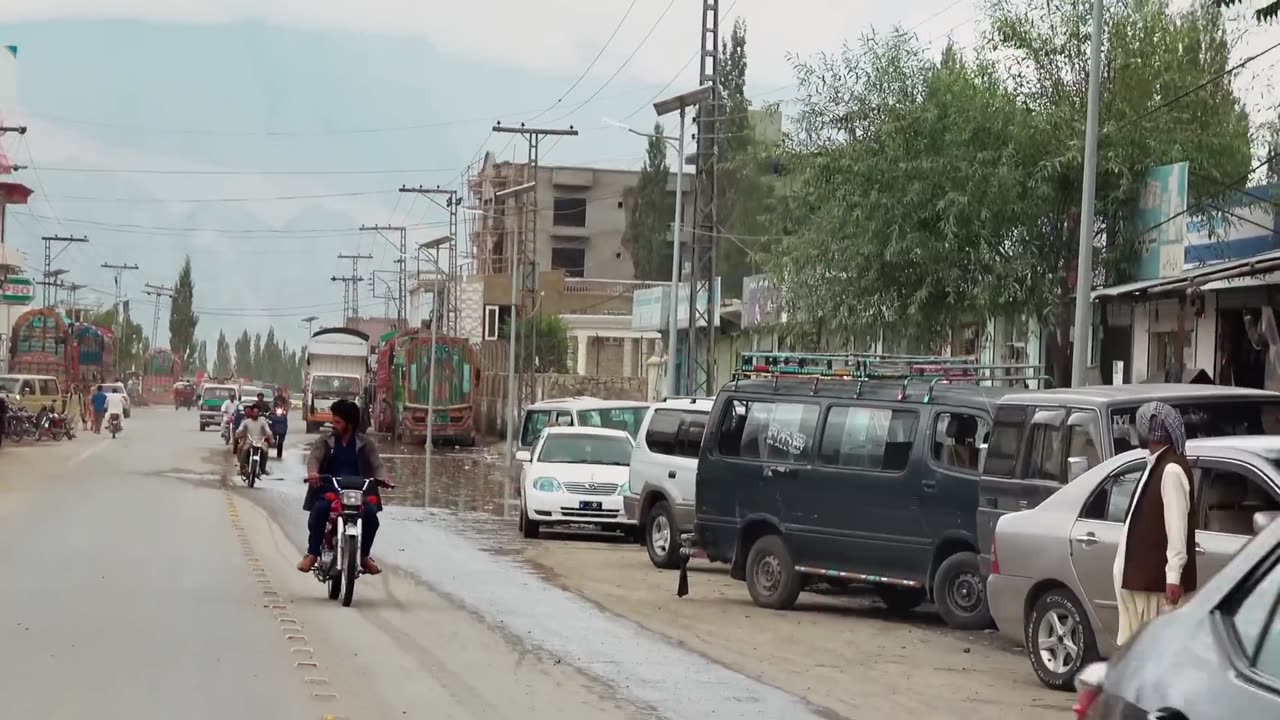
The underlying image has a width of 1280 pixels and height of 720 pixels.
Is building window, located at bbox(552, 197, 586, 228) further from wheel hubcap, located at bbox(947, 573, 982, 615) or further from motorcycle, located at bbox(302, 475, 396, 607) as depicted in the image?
wheel hubcap, located at bbox(947, 573, 982, 615)

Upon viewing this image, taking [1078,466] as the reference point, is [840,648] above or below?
below

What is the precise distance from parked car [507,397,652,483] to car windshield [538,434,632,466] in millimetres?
6611

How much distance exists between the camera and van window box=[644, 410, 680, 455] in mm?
23019

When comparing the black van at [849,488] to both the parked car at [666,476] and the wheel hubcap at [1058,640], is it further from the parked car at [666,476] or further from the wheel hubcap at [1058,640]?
the parked car at [666,476]

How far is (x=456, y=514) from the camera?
1237 inches

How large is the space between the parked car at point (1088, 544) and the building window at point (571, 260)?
10926 cm

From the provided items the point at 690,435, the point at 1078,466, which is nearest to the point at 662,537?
the point at 690,435

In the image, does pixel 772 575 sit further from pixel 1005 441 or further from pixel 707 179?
pixel 707 179

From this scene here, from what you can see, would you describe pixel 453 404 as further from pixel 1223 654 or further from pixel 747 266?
pixel 1223 654

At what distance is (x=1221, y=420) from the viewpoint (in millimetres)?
13469

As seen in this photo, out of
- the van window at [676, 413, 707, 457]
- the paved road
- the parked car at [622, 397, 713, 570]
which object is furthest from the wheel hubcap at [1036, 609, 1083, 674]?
the van window at [676, 413, 707, 457]

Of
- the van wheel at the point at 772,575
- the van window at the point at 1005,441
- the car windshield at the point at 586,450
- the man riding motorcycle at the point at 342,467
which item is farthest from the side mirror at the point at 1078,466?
the car windshield at the point at 586,450

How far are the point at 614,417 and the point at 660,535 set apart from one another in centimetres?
1226

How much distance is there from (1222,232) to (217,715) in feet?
65.1
